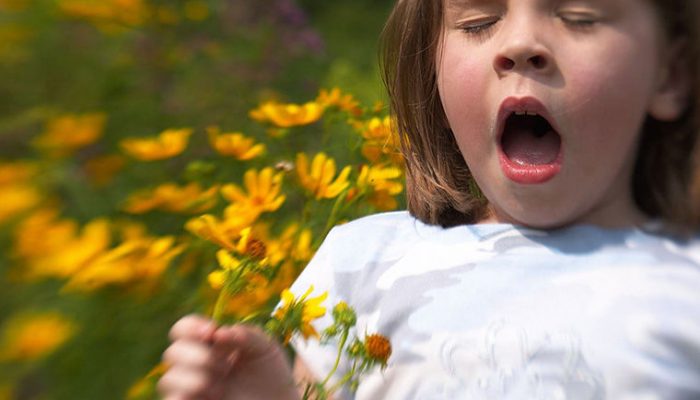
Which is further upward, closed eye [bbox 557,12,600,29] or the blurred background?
closed eye [bbox 557,12,600,29]

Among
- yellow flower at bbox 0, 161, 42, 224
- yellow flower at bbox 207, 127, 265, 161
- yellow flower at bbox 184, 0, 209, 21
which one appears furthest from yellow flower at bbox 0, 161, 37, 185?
yellow flower at bbox 184, 0, 209, 21

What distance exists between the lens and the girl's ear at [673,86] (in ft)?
3.92

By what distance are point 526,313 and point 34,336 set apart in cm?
65

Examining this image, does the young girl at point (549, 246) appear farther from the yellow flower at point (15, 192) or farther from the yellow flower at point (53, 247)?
the yellow flower at point (15, 192)

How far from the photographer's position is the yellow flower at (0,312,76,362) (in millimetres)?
1359

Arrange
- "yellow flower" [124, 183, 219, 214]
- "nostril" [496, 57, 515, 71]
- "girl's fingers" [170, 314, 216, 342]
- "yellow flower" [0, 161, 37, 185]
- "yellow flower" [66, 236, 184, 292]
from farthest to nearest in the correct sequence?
"yellow flower" [124, 183, 219, 214], "yellow flower" [0, 161, 37, 185], "yellow flower" [66, 236, 184, 292], "nostril" [496, 57, 515, 71], "girl's fingers" [170, 314, 216, 342]

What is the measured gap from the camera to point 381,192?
1.56m

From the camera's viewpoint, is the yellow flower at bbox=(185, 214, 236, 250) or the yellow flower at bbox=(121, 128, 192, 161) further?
the yellow flower at bbox=(121, 128, 192, 161)

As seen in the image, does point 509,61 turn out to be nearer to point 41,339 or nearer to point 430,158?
point 430,158

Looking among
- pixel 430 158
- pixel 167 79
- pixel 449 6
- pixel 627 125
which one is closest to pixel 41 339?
pixel 430 158

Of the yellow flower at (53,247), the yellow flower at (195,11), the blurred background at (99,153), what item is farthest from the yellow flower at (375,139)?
the yellow flower at (195,11)

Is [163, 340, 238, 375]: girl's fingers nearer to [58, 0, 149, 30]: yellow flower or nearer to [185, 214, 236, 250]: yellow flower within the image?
[185, 214, 236, 250]: yellow flower

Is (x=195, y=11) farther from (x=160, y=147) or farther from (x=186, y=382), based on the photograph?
(x=186, y=382)

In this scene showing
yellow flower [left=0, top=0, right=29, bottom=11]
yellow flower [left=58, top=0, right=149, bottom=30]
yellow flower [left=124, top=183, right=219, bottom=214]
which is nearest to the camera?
yellow flower [left=124, top=183, right=219, bottom=214]
